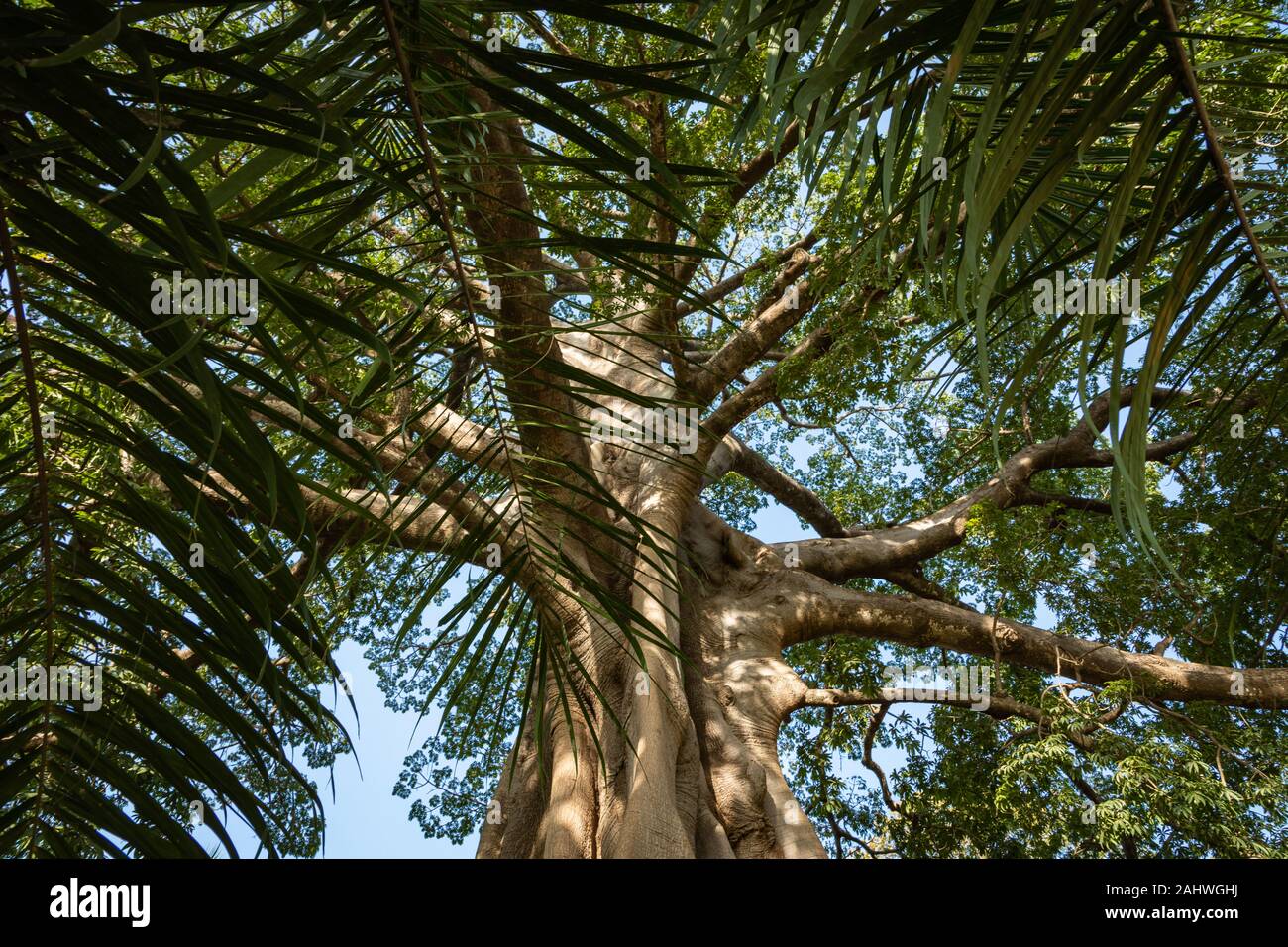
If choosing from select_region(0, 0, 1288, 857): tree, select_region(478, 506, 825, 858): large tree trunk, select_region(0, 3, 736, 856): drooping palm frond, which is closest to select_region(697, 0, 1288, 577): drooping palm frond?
select_region(0, 0, 1288, 857): tree

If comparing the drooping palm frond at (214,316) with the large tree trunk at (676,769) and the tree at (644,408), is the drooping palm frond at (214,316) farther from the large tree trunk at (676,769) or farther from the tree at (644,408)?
the large tree trunk at (676,769)

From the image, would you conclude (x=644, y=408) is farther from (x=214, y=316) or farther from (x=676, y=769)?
(x=676, y=769)

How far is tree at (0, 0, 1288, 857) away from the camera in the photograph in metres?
0.89

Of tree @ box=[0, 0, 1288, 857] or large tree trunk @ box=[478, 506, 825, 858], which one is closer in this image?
tree @ box=[0, 0, 1288, 857]

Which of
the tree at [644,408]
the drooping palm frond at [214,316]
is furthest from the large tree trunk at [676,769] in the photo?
the drooping palm frond at [214,316]

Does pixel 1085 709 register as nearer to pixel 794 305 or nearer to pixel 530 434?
pixel 794 305

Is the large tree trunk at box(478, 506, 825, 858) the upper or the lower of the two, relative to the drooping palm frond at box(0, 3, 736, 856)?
lower

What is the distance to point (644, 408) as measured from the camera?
81.7 inches

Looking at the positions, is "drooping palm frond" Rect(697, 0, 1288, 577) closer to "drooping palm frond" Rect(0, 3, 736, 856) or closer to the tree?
the tree

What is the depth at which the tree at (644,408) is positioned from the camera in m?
0.89

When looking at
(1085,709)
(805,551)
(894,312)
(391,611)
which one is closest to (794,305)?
(894,312)

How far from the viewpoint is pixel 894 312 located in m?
4.78

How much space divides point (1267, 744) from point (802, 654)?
282cm
